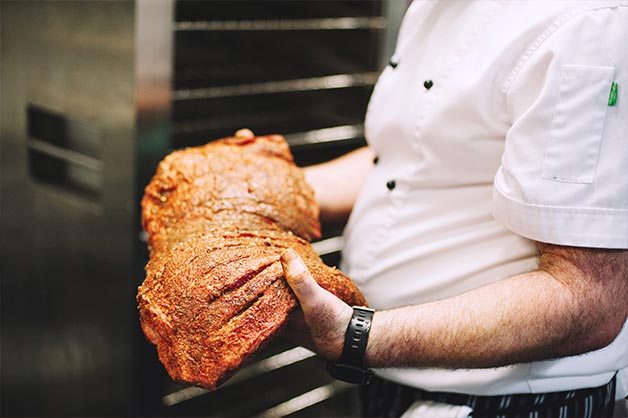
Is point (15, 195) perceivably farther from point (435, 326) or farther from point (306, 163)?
point (435, 326)

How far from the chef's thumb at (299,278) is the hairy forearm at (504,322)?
137mm

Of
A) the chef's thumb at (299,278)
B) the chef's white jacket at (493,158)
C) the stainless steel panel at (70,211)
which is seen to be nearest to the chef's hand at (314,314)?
the chef's thumb at (299,278)

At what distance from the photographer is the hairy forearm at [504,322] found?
4.39 feet

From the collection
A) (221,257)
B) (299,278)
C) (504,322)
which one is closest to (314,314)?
(299,278)

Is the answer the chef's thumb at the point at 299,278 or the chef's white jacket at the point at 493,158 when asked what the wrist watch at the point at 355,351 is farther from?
the chef's white jacket at the point at 493,158

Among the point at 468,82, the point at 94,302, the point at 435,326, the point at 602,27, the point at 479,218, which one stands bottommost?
the point at 94,302

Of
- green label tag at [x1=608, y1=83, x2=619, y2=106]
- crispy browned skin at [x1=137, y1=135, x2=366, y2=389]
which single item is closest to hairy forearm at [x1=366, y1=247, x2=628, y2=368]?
crispy browned skin at [x1=137, y1=135, x2=366, y2=389]

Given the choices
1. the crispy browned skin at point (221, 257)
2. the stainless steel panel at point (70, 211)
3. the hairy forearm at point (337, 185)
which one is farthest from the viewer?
the stainless steel panel at point (70, 211)

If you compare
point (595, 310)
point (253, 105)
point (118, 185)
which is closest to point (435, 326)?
point (595, 310)

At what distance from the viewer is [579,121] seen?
1.29 meters

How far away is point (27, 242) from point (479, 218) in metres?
1.60

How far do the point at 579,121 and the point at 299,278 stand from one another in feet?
1.70

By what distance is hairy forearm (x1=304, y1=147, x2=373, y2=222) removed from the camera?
186 cm

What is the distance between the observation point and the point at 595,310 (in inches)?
53.1
